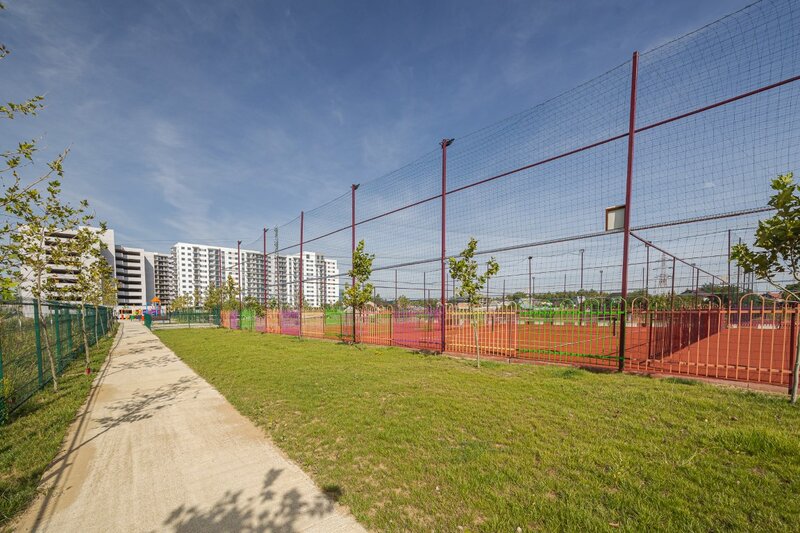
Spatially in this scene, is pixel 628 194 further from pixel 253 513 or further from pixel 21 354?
pixel 21 354

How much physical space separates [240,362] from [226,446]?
238 inches

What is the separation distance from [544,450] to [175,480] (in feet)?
12.6

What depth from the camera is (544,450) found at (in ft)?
11.6

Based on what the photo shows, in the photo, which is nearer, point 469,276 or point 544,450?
point 544,450

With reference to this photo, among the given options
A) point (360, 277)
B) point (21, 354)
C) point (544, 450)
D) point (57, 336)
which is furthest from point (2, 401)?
point (360, 277)

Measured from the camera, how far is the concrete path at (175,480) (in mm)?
2668

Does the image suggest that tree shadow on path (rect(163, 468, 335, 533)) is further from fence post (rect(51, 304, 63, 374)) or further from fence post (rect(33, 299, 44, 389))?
fence post (rect(51, 304, 63, 374))

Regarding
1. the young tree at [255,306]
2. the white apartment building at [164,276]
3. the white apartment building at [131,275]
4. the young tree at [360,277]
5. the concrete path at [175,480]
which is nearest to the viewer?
the concrete path at [175,480]

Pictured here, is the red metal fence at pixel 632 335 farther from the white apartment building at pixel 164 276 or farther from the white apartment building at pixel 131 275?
A: the white apartment building at pixel 164 276

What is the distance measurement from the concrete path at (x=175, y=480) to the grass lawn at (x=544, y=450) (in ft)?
0.93

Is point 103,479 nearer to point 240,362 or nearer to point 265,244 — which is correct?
point 240,362

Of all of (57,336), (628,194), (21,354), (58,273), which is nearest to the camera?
(21,354)

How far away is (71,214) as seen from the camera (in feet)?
22.8

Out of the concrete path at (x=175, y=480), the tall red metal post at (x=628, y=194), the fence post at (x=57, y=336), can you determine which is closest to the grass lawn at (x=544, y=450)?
the concrete path at (x=175, y=480)
